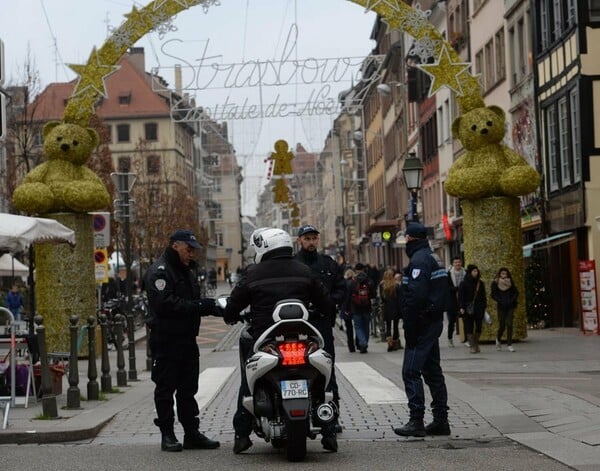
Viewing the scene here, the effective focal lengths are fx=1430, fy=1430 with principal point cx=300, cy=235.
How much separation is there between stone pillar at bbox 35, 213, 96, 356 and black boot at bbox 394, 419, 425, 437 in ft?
46.3

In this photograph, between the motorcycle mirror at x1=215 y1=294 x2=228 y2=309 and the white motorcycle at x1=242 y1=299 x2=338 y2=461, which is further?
the motorcycle mirror at x1=215 y1=294 x2=228 y2=309

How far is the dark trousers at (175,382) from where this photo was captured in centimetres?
1152

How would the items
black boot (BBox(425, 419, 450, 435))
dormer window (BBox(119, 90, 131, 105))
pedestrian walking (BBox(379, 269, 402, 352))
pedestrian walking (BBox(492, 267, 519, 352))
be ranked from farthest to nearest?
dormer window (BBox(119, 90, 131, 105)), pedestrian walking (BBox(379, 269, 402, 352)), pedestrian walking (BBox(492, 267, 519, 352)), black boot (BBox(425, 419, 450, 435))

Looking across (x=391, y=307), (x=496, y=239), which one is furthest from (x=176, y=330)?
(x=391, y=307)

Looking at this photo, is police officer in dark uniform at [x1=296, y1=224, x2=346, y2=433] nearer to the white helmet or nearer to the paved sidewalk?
the paved sidewalk

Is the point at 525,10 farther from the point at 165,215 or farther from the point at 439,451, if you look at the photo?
the point at 165,215

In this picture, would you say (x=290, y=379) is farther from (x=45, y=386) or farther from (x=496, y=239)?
(x=496, y=239)

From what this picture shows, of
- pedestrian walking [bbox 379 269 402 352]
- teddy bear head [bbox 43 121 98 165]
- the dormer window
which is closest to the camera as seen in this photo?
teddy bear head [bbox 43 121 98 165]

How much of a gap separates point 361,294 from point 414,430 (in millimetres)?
15876

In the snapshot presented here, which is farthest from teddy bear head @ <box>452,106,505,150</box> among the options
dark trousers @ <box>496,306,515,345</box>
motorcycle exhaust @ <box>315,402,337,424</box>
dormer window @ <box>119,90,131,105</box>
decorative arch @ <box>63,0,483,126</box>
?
dormer window @ <box>119,90,131,105</box>

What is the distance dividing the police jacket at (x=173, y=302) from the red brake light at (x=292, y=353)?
1212mm

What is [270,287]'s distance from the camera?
10.7 m

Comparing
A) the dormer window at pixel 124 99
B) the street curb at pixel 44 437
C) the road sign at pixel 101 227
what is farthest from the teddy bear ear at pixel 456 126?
the dormer window at pixel 124 99

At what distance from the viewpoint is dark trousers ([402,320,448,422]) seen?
11.9m
